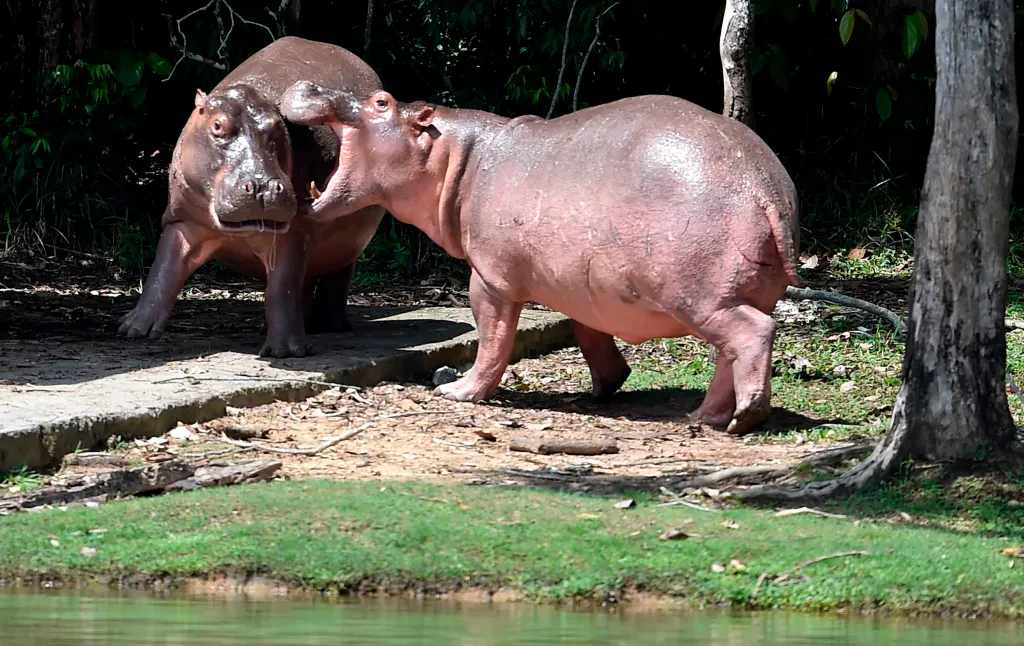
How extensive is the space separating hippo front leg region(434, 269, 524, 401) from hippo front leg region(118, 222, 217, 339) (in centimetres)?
171

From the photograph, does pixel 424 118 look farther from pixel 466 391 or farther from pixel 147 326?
pixel 147 326

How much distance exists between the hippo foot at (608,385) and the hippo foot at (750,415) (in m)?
1.20

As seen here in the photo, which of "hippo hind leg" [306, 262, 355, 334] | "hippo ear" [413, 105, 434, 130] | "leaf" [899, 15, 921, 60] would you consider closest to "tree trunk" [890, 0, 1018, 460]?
"hippo ear" [413, 105, 434, 130]

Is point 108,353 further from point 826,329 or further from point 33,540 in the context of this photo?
point 826,329

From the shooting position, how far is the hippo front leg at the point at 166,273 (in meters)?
8.87

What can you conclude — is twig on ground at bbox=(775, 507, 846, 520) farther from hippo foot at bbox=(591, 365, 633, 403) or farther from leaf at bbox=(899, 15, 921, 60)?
leaf at bbox=(899, 15, 921, 60)

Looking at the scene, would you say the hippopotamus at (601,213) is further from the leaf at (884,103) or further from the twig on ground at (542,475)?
the leaf at (884,103)

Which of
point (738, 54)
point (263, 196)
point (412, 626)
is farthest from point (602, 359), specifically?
point (412, 626)

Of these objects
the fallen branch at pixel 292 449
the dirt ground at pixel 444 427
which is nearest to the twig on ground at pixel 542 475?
the dirt ground at pixel 444 427

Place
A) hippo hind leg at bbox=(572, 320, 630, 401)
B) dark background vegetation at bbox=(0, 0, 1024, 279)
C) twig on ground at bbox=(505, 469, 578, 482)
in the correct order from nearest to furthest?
twig on ground at bbox=(505, 469, 578, 482)
hippo hind leg at bbox=(572, 320, 630, 401)
dark background vegetation at bbox=(0, 0, 1024, 279)

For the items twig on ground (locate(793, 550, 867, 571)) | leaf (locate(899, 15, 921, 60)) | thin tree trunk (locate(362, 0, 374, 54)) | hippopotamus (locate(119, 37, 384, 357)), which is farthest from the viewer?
thin tree trunk (locate(362, 0, 374, 54))

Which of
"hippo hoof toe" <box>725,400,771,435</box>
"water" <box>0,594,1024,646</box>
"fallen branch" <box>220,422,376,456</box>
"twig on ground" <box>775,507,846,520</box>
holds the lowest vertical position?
"water" <box>0,594,1024,646</box>

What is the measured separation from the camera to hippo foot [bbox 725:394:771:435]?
286 inches

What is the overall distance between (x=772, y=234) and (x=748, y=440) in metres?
1.00
